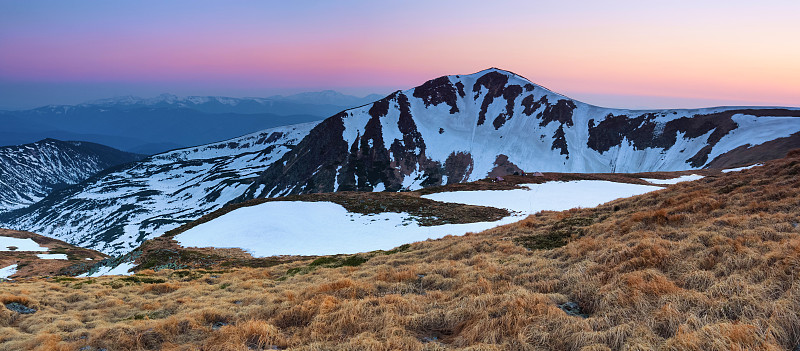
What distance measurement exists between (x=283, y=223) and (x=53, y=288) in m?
19.4

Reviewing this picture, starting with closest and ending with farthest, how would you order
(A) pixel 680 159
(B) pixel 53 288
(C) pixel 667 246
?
Answer: (C) pixel 667 246, (B) pixel 53 288, (A) pixel 680 159

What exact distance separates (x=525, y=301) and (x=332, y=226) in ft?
91.1

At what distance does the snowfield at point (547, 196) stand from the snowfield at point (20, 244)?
8384cm

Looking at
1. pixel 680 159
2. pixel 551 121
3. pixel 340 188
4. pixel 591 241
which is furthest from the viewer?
pixel 551 121

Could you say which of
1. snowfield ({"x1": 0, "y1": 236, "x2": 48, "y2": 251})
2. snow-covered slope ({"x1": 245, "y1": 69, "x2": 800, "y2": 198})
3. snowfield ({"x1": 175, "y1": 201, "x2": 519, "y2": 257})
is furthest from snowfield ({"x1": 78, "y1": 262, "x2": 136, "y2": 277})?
snow-covered slope ({"x1": 245, "y1": 69, "x2": 800, "y2": 198})

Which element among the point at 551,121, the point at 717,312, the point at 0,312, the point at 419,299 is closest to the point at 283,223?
the point at 0,312

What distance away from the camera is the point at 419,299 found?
30.6ft

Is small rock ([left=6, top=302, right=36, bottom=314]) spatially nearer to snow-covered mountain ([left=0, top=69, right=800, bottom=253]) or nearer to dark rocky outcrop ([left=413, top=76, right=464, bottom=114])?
snow-covered mountain ([left=0, top=69, right=800, bottom=253])

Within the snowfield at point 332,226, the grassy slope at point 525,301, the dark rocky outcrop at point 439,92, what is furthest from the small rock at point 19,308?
the dark rocky outcrop at point 439,92

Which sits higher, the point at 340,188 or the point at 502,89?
the point at 502,89

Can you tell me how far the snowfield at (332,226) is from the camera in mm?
28438

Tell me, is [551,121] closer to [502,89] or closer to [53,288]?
[502,89]

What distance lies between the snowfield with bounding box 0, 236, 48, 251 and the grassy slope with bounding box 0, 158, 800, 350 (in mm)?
83060

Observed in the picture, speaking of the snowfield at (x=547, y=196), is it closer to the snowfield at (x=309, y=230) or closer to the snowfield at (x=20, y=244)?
the snowfield at (x=309, y=230)
